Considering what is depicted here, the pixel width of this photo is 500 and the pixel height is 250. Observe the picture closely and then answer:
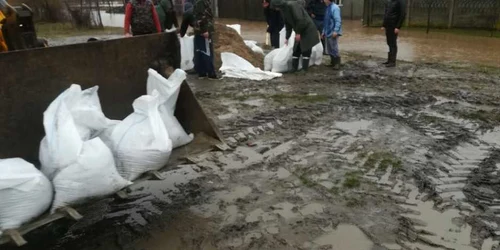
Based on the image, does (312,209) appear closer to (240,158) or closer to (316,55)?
(240,158)

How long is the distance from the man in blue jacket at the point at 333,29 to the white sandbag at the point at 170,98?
227 inches

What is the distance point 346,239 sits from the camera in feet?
9.66

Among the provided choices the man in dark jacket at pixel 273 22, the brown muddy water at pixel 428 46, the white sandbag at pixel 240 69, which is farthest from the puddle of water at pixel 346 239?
the man in dark jacket at pixel 273 22

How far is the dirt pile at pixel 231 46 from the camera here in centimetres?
900

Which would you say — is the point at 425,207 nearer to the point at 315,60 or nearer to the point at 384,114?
the point at 384,114

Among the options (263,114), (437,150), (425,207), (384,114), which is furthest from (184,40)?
(425,207)

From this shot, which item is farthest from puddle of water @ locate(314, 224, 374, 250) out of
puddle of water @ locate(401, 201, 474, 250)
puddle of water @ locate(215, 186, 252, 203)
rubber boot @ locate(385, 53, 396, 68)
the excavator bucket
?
rubber boot @ locate(385, 53, 396, 68)

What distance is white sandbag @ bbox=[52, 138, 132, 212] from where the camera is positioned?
2445 millimetres

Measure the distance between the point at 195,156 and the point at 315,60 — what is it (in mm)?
6194

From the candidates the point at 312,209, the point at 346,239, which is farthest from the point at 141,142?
the point at 346,239

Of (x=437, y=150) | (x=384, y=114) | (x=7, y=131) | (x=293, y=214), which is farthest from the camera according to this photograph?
(x=384, y=114)

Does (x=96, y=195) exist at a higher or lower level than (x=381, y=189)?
higher

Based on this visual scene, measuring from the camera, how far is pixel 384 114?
5609mm

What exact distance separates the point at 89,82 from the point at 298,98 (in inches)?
146
